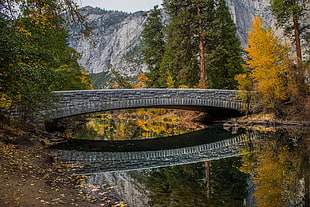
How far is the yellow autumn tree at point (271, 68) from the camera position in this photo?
14.3 meters

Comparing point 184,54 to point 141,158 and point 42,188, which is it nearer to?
point 141,158

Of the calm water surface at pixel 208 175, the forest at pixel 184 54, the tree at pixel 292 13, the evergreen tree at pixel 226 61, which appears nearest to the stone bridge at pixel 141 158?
the calm water surface at pixel 208 175

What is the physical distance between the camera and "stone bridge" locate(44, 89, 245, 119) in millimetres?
13044

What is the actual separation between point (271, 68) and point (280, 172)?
10.6m

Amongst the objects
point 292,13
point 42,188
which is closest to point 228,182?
point 42,188

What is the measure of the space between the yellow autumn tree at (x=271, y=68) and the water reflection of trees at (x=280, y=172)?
655 cm

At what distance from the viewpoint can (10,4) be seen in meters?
4.89

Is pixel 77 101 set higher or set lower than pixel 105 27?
lower

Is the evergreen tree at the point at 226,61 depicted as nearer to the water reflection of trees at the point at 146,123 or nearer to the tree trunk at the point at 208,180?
the water reflection of trees at the point at 146,123

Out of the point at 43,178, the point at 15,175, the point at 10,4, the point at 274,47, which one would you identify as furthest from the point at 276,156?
the point at 274,47

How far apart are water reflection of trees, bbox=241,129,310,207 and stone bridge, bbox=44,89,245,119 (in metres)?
7.70

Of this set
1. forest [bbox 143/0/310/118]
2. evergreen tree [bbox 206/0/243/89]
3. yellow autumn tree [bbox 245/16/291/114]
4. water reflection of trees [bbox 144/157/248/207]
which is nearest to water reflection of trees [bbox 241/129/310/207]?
water reflection of trees [bbox 144/157/248/207]

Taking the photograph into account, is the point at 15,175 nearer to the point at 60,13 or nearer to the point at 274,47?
the point at 60,13

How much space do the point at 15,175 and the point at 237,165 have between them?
477 cm
